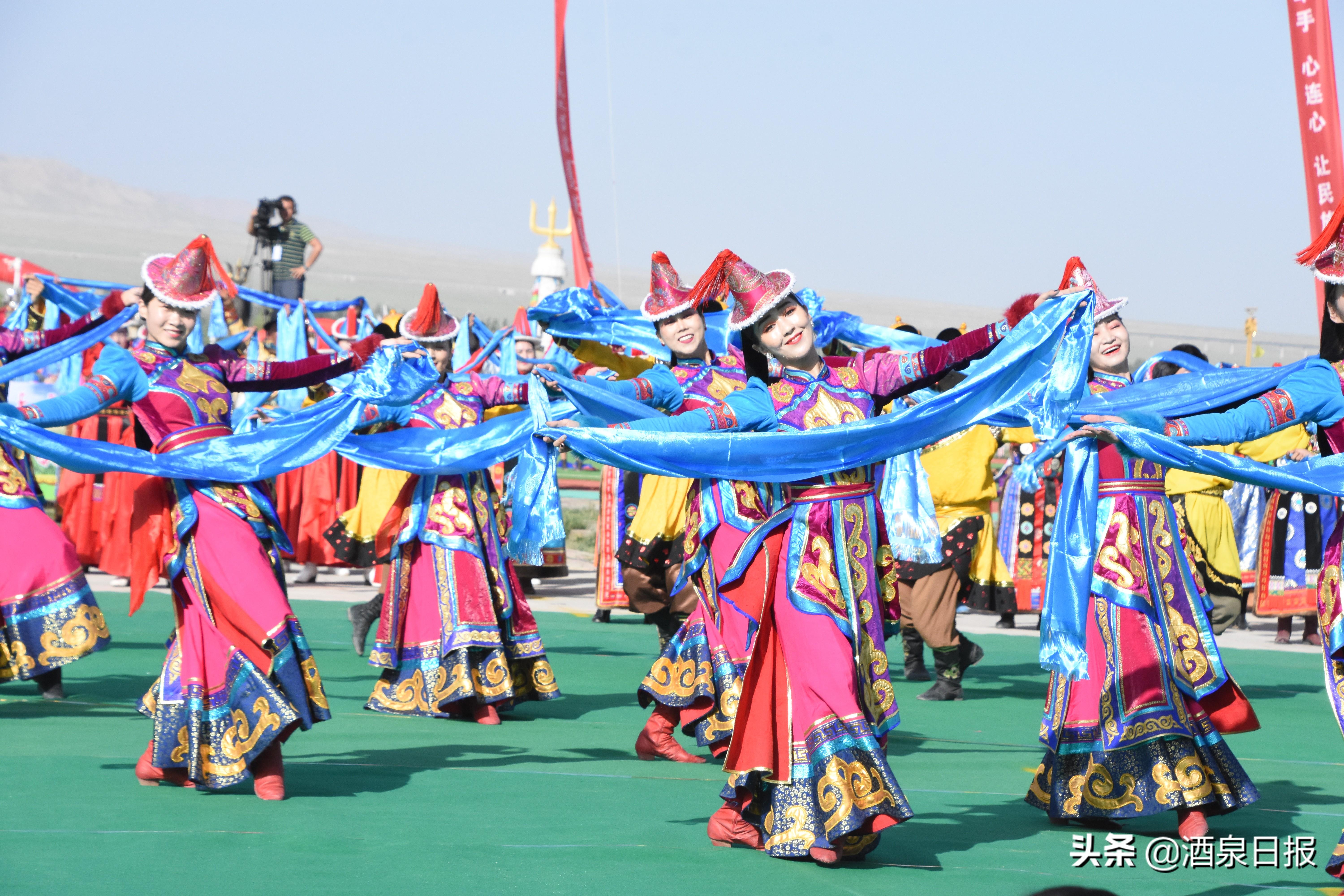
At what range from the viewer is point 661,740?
5.94 m

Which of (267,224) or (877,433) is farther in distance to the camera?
(267,224)

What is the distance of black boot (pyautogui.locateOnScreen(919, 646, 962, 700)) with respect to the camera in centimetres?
771

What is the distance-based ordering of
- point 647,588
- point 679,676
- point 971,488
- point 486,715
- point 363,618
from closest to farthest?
1. point 679,676
2. point 486,715
3. point 363,618
4. point 971,488
5. point 647,588

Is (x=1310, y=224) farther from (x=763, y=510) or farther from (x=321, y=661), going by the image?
(x=321, y=661)

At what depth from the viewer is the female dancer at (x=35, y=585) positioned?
21.9 feet

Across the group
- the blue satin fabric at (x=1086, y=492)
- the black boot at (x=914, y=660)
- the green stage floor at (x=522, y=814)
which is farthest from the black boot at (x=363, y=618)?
the blue satin fabric at (x=1086, y=492)

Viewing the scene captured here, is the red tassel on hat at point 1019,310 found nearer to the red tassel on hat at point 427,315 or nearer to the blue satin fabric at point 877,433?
the blue satin fabric at point 877,433

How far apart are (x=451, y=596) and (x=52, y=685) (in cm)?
189

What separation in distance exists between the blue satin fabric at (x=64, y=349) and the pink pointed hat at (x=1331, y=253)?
168 inches

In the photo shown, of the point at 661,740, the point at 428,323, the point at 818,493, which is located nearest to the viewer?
the point at 818,493

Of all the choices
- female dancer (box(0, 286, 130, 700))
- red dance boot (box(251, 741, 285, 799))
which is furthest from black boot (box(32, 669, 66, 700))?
red dance boot (box(251, 741, 285, 799))

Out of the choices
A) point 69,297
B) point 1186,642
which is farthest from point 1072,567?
point 69,297

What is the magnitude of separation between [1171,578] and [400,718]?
3.37 meters

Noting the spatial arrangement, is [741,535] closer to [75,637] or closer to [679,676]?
[679,676]
